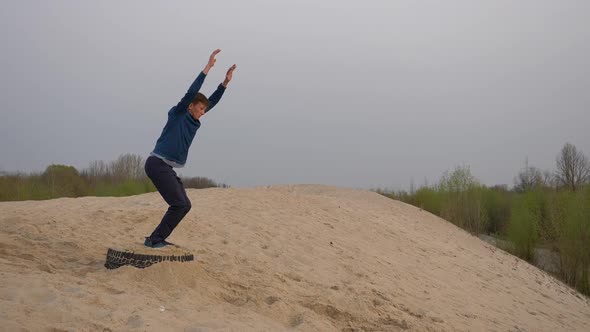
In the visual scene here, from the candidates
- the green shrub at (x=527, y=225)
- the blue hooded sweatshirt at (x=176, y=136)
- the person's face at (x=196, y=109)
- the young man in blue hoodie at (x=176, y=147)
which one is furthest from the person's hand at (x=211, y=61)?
the green shrub at (x=527, y=225)

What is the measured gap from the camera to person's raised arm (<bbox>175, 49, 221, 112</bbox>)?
436cm

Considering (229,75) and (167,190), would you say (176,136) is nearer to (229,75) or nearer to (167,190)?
(167,190)

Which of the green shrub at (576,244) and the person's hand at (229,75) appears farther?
the green shrub at (576,244)

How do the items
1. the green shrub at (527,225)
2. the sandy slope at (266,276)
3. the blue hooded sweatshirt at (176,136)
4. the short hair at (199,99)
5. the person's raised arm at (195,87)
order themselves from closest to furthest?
the sandy slope at (266,276) → the person's raised arm at (195,87) → the blue hooded sweatshirt at (176,136) → the short hair at (199,99) → the green shrub at (527,225)

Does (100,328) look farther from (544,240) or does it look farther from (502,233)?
(502,233)

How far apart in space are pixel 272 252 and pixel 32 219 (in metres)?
3.37

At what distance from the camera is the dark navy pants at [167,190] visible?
174 inches

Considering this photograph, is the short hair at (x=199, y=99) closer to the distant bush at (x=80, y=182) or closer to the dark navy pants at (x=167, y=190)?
the dark navy pants at (x=167, y=190)

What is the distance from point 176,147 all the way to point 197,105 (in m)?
0.45

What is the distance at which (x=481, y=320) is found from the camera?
18.5ft

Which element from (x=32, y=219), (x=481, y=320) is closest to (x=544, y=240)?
(x=481, y=320)

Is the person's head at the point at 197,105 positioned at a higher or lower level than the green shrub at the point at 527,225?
higher

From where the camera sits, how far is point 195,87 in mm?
4355

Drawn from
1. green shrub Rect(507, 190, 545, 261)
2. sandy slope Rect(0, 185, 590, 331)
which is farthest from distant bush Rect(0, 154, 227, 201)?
green shrub Rect(507, 190, 545, 261)
